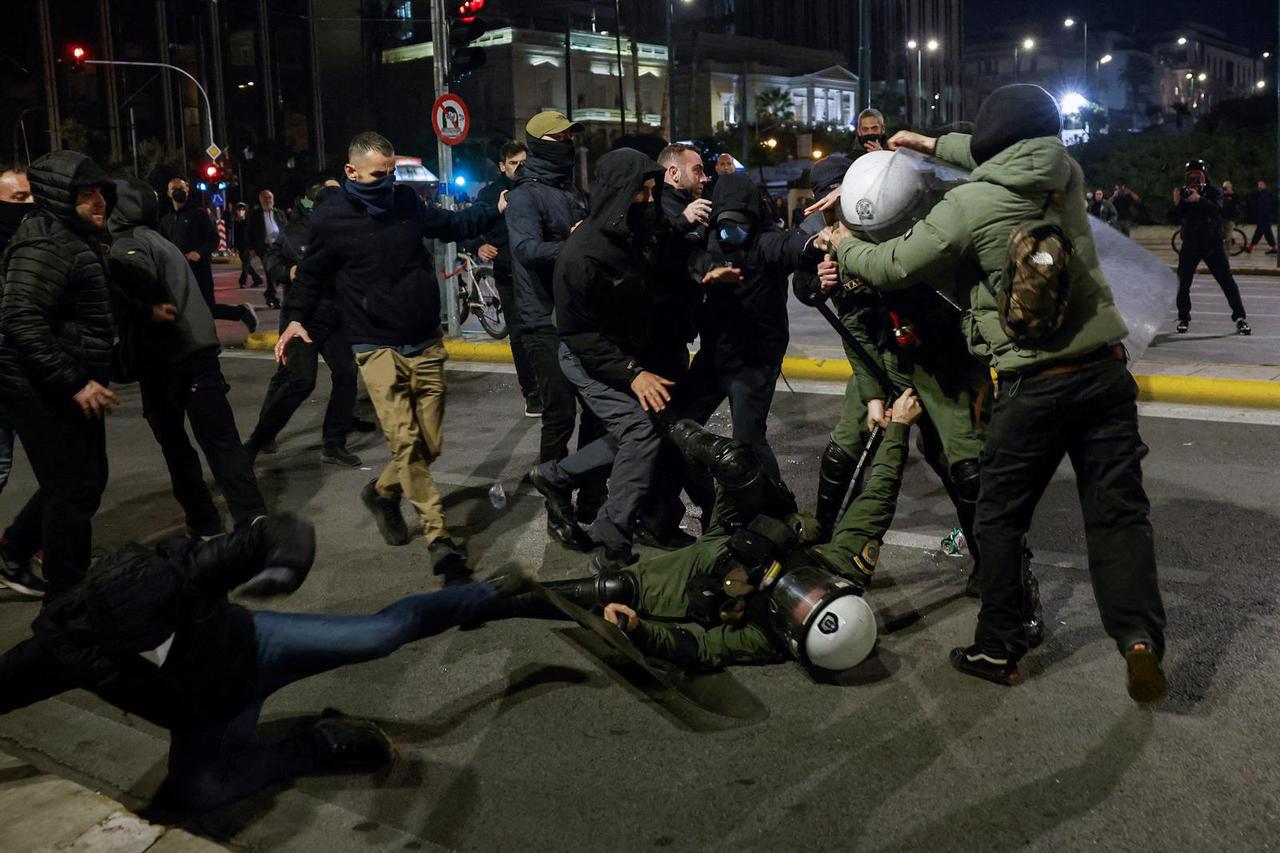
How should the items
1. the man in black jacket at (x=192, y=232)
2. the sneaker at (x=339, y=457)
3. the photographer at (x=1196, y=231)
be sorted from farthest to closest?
1. the photographer at (x=1196, y=231)
2. the man in black jacket at (x=192, y=232)
3. the sneaker at (x=339, y=457)

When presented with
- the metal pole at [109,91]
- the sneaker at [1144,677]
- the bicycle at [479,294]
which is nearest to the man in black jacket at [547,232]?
the sneaker at [1144,677]

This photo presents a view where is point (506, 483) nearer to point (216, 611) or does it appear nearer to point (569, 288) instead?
point (569, 288)

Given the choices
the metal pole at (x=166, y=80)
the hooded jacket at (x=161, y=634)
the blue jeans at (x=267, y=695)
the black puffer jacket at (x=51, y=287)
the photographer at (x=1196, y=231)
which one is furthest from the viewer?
the metal pole at (x=166, y=80)

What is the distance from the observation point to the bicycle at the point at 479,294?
14547 millimetres

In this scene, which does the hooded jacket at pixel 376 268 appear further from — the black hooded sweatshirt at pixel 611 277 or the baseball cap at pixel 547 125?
the baseball cap at pixel 547 125

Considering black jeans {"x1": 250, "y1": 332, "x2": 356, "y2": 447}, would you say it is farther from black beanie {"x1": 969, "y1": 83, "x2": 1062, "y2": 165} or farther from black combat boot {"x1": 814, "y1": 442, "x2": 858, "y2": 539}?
black beanie {"x1": 969, "y1": 83, "x2": 1062, "y2": 165}

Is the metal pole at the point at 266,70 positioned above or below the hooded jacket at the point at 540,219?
above

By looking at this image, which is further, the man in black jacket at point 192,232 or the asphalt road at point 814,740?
the man in black jacket at point 192,232

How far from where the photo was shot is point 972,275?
400cm

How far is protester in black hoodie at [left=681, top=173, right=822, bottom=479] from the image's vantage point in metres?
5.51

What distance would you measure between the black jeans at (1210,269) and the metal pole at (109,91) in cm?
6887

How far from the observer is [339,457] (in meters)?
8.26

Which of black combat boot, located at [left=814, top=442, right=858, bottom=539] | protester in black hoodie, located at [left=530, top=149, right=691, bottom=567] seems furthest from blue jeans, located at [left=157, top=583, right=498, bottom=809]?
black combat boot, located at [left=814, top=442, right=858, bottom=539]

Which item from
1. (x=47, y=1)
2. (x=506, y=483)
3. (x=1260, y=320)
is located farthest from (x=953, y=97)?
(x=506, y=483)
